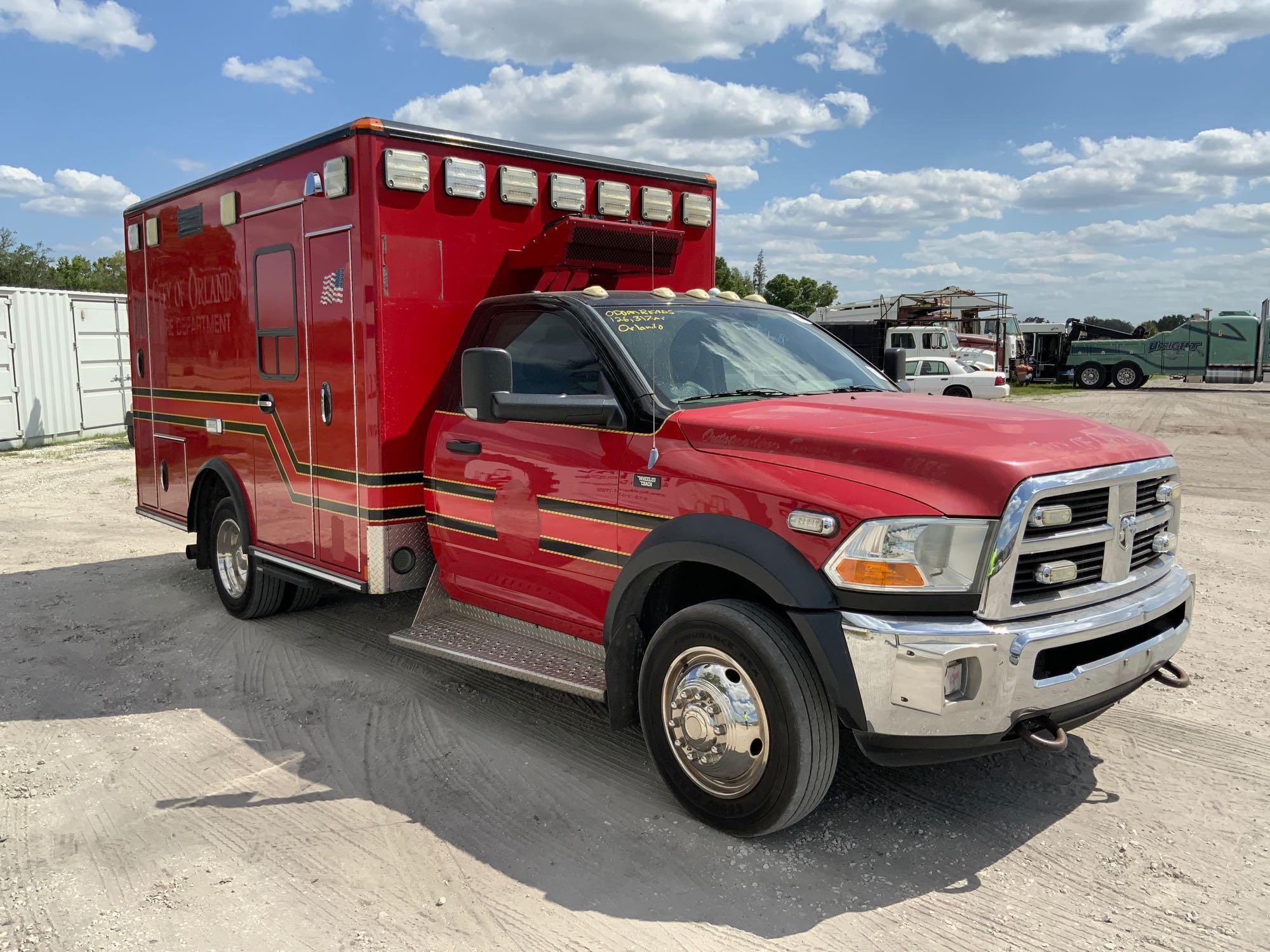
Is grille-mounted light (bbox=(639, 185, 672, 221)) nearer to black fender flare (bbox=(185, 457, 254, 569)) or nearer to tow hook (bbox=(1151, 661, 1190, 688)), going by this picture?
black fender flare (bbox=(185, 457, 254, 569))

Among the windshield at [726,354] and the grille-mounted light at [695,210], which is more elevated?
the grille-mounted light at [695,210]

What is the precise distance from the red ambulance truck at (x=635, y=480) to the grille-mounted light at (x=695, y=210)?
0.09ft

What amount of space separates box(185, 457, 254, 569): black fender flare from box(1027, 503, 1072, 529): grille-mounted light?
4.96 metres

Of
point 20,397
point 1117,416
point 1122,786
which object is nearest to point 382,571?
point 1122,786

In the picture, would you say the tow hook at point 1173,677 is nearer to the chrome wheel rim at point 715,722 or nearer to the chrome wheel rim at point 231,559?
Result: the chrome wheel rim at point 715,722

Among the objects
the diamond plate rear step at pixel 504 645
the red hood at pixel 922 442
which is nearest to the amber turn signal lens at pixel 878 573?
the red hood at pixel 922 442

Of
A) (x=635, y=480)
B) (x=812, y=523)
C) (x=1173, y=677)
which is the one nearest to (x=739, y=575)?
(x=812, y=523)

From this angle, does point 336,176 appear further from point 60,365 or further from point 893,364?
point 60,365

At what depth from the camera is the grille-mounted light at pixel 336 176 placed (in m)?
5.15

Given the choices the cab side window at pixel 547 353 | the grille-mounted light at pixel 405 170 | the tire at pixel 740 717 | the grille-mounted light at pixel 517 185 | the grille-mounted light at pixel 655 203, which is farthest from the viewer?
the grille-mounted light at pixel 655 203

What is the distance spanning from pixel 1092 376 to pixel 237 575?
122 feet

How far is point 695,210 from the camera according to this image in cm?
647

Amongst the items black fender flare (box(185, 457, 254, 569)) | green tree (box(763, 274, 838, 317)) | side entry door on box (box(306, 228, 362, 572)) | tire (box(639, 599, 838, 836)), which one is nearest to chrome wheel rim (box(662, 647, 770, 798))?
tire (box(639, 599, 838, 836))

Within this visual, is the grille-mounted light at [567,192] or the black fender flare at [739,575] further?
the grille-mounted light at [567,192]
